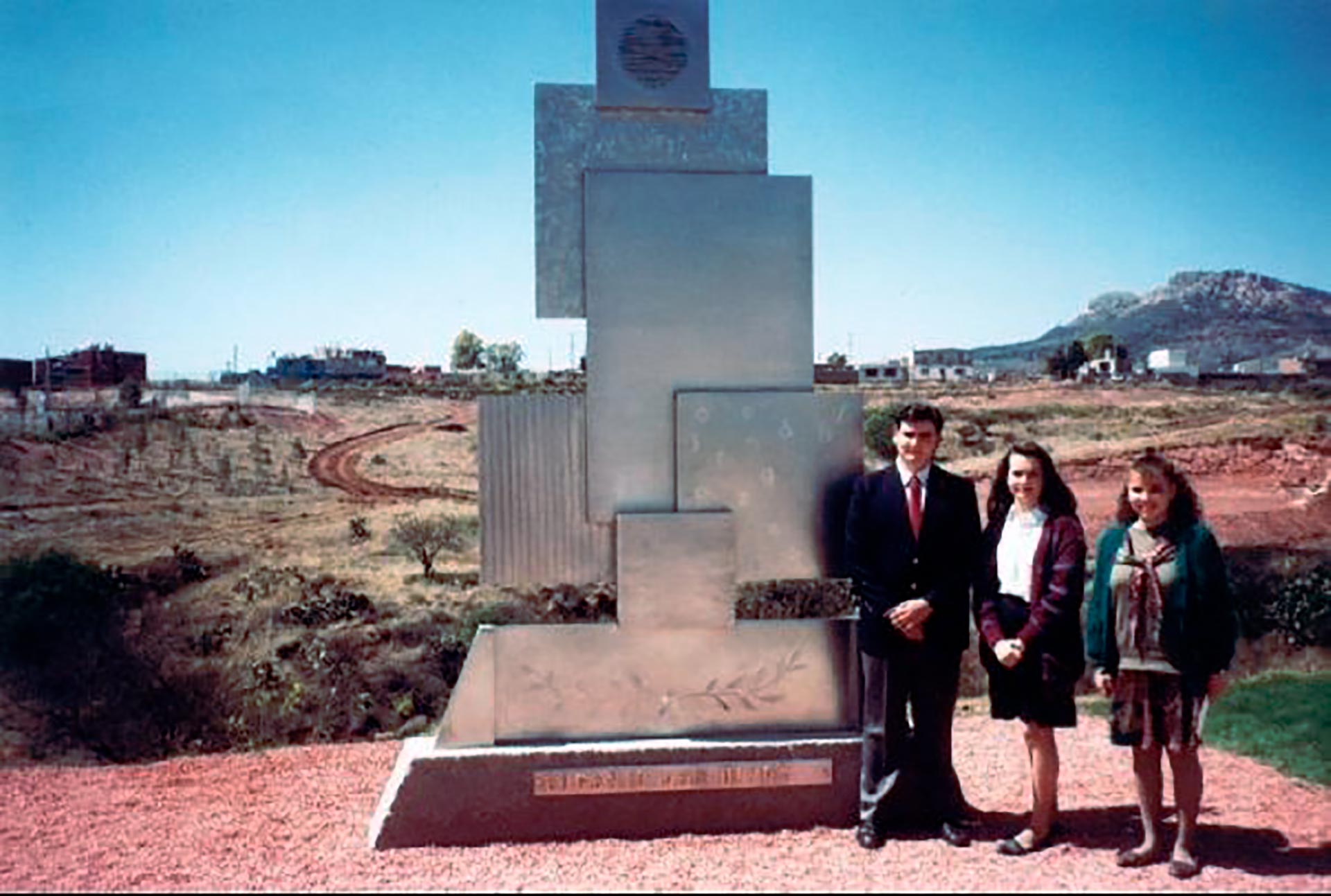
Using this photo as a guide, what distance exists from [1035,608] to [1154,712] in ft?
2.16

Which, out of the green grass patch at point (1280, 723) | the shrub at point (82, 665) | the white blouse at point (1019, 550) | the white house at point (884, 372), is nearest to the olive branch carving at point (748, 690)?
the white blouse at point (1019, 550)

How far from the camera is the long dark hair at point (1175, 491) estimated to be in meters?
4.59

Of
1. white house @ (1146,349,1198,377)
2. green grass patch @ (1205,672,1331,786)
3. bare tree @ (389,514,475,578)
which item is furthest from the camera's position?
white house @ (1146,349,1198,377)

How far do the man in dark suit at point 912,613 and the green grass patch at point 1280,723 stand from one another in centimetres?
285

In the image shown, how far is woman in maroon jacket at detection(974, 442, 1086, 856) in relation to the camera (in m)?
4.71

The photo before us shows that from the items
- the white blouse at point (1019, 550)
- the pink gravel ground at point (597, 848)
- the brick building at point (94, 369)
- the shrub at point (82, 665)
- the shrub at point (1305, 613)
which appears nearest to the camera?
the pink gravel ground at point (597, 848)

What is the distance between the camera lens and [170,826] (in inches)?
231

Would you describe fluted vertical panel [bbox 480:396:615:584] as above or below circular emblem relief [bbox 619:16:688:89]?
below

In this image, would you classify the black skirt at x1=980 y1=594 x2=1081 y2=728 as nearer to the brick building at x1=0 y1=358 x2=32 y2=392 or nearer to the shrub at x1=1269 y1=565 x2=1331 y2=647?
the shrub at x1=1269 y1=565 x2=1331 y2=647

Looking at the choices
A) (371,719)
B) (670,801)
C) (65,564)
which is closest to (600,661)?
(670,801)

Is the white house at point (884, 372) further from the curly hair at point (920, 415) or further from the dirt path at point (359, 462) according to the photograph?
the curly hair at point (920, 415)

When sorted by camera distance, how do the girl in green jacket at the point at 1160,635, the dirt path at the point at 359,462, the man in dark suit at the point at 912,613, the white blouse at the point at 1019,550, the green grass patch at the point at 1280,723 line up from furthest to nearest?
the dirt path at the point at 359,462, the green grass patch at the point at 1280,723, the man in dark suit at the point at 912,613, the white blouse at the point at 1019,550, the girl in green jacket at the point at 1160,635

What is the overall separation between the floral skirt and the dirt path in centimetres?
2507

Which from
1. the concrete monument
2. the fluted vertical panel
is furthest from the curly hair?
the fluted vertical panel
